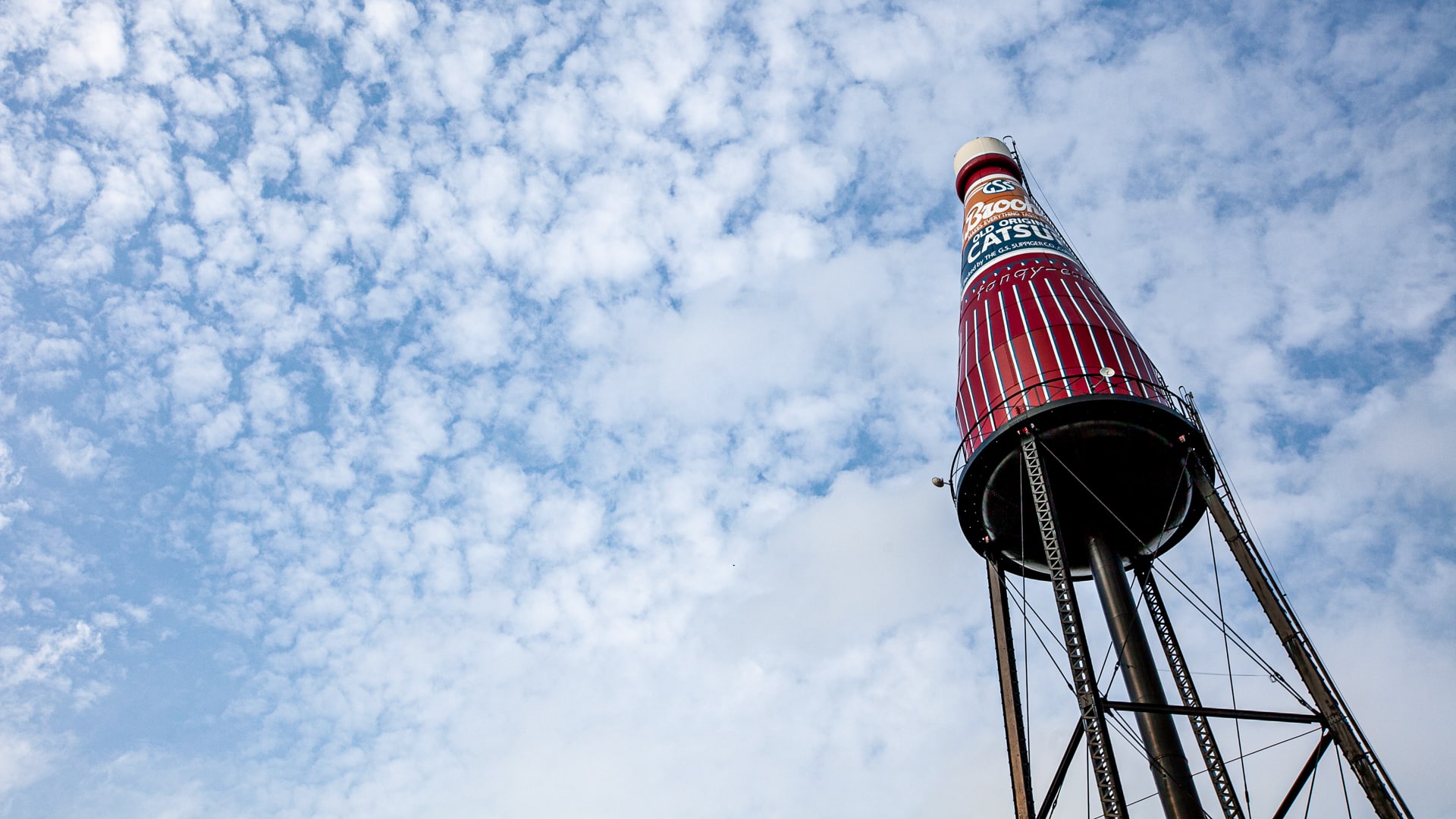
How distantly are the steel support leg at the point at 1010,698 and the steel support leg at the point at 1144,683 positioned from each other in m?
1.82

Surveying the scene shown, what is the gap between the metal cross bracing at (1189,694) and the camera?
52.2 feet

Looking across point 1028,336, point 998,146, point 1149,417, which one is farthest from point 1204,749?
point 998,146

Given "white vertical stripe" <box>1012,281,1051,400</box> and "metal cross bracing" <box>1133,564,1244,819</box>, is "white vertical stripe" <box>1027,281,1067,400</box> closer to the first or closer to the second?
"white vertical stripe" <box>1012,281,1051,400</box>

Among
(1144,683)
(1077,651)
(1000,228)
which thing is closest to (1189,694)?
(1144,683)

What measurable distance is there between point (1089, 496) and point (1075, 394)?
2.11 meters

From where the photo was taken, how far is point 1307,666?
581 inches

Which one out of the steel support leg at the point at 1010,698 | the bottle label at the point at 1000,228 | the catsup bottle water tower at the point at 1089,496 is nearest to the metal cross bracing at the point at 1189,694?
the catsup bottle water tower at the point at 1089,496

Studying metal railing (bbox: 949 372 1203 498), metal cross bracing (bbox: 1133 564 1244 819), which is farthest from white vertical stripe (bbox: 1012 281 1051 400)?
metal cross bracing (bbox: 1133 564 1244 819)

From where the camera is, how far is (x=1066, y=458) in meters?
17.3

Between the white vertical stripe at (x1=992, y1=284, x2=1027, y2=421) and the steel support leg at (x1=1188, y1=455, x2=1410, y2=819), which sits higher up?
the white vertical stripe at (x1=992, y1=284, x2=1027, y2=421)

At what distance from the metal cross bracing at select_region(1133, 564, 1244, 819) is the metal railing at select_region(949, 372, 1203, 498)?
360 cm

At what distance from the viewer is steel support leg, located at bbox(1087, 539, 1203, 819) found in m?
16.0

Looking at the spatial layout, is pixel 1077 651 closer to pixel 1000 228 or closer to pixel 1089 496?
pixel 1089 496

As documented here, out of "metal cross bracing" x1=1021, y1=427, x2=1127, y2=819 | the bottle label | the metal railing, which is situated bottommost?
"metal cross bracing" x1=1021, y1=427, x2=1127, y2=819
